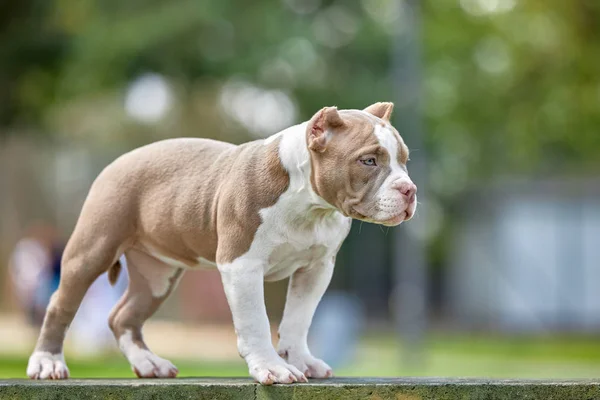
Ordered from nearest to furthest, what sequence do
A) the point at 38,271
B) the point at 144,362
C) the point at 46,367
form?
the point at 46,367, the point at 144,362, the point at 38,271

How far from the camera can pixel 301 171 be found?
6152 mm

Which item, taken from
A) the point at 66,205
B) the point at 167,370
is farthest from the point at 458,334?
the point at 167,370

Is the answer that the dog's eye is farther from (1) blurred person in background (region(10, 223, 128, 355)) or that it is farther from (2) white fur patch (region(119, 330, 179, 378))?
(1) blurred person in background (region(10, 223, 128, 355))

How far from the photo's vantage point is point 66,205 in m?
33.0

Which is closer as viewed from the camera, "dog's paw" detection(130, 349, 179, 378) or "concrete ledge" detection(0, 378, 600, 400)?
"concrete ledge" detection(0, 378, 600, 400)

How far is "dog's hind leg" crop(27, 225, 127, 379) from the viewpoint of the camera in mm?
6695

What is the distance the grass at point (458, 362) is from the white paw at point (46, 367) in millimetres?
6828

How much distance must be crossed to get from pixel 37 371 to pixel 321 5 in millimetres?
31094

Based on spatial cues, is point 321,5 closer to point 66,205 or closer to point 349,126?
point 66,205

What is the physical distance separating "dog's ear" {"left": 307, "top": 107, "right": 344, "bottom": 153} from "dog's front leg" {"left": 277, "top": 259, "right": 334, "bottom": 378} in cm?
82

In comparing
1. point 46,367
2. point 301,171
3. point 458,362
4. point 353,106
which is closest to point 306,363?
point 301,171

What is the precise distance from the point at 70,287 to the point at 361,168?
6.47ft

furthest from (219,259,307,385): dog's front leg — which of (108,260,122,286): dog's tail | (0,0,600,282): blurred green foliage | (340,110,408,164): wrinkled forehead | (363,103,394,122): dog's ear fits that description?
(0,0,600,282): blurred green foliage

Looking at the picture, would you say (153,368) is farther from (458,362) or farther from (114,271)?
(458,362)
